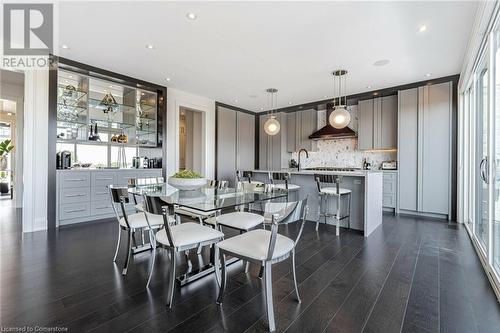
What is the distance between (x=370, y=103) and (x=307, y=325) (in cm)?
540

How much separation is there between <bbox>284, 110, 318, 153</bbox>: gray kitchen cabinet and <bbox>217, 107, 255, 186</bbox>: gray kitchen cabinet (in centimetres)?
118

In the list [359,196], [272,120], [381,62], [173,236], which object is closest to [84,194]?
[173,236]

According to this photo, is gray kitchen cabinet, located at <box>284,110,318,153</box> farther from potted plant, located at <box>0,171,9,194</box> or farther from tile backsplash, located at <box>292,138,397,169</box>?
potted plant, located at <box>0,171,9,194</box>

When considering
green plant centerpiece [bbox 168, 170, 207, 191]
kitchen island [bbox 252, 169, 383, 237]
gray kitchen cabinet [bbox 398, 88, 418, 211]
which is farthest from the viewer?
gray kitchen cabinet [bbox 398, 88, 418, 211]

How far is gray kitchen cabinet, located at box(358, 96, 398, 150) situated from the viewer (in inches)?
212

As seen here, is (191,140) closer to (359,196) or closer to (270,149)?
(270,149)

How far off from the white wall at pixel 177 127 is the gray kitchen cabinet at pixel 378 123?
3.73 meters

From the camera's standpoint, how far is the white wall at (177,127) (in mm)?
5434

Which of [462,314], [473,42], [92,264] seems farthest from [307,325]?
[473,42]

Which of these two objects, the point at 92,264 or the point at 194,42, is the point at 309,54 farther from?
the point at 92,264

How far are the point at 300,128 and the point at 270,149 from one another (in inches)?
46.1

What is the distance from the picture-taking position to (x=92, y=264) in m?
2.50

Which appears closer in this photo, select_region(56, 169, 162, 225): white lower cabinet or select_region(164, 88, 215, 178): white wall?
select_region(56, 169, 162, 225): white lower cabinet

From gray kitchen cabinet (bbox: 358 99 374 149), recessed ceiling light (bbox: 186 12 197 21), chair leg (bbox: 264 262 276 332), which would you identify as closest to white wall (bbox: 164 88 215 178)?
recessed ceiling light (bbox: 186 12 197 21)
